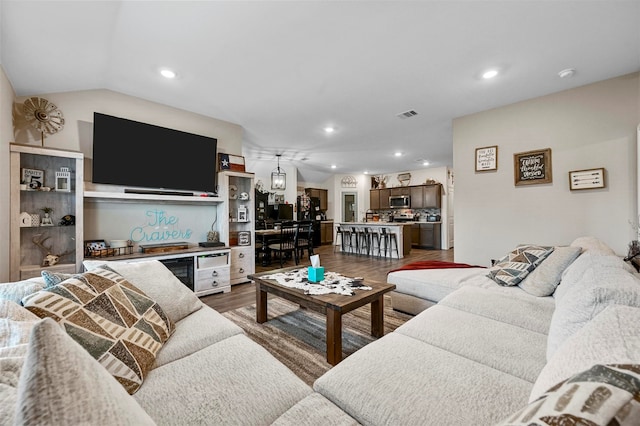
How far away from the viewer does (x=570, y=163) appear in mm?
3047

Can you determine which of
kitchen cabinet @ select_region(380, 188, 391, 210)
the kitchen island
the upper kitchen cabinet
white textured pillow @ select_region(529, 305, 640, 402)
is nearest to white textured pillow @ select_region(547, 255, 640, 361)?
white textured pillow @ select_region(529, 305, 640, 402)

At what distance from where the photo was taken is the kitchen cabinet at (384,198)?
9.16 m

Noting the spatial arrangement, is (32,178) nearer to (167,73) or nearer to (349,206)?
(167,73)

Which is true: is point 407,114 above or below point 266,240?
above

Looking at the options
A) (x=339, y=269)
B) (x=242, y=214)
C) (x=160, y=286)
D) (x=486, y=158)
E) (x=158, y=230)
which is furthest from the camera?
(x=339, y=269)

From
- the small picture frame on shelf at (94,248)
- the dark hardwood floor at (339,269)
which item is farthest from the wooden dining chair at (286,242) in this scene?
the small picture frame on shelf at (94,248)

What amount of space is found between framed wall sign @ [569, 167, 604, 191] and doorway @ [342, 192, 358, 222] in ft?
21.9

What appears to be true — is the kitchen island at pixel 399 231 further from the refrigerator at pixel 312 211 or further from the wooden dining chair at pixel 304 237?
the refrigerator at pixel 312 211

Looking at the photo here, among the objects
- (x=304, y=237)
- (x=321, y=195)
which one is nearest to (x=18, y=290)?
(x=304, y=237)

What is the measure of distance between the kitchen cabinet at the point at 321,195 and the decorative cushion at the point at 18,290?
7.99m

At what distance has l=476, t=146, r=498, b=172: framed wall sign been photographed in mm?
3566

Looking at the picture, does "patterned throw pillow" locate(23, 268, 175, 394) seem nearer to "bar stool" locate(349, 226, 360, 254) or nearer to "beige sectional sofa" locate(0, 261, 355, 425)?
"beige sectional sofa" locate(0, 261, 355, 425)

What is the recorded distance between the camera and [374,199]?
9.48m

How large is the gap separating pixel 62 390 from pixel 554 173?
431 centimetres
